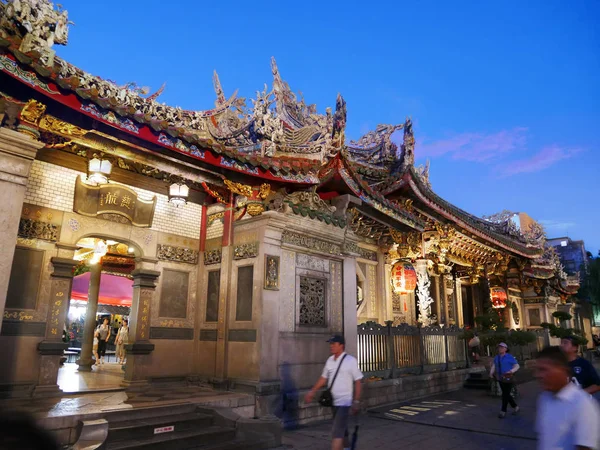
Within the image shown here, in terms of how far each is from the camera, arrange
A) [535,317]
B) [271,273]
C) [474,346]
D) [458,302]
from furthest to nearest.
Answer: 1. [535,317]
2. [458,302]
3. [474,346]
4. [271,273]

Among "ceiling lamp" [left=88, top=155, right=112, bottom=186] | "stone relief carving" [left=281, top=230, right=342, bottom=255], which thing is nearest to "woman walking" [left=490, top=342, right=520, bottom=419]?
"stone relief carving" [left=281, top=230, right=342, bottom=255]

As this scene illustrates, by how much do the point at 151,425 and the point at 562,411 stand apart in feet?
15.8

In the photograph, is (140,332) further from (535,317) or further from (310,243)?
(535,317)

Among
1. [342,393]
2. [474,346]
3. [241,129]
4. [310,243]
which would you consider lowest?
[342,393]

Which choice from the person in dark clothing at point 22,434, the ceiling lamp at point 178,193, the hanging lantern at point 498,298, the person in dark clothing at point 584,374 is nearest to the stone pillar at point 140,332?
the ceiling lamp at point 178,193

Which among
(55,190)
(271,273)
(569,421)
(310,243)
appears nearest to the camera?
(569,421)

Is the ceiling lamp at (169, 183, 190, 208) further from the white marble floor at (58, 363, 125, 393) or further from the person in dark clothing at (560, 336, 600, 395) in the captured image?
the person in dark clothing at (560, 336, 600, 395)

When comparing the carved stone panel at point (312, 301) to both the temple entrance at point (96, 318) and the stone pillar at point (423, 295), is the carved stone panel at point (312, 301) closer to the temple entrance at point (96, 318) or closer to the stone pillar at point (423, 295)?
the temple entrance at point (96, 318)

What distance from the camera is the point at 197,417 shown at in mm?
6148

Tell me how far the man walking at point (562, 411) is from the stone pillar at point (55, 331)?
6.76 metres

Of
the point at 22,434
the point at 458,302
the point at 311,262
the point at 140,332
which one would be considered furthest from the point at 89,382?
the point at 458,302

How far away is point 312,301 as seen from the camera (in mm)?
8922

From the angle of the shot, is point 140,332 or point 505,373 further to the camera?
point 505,373

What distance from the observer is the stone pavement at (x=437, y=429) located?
664cm
